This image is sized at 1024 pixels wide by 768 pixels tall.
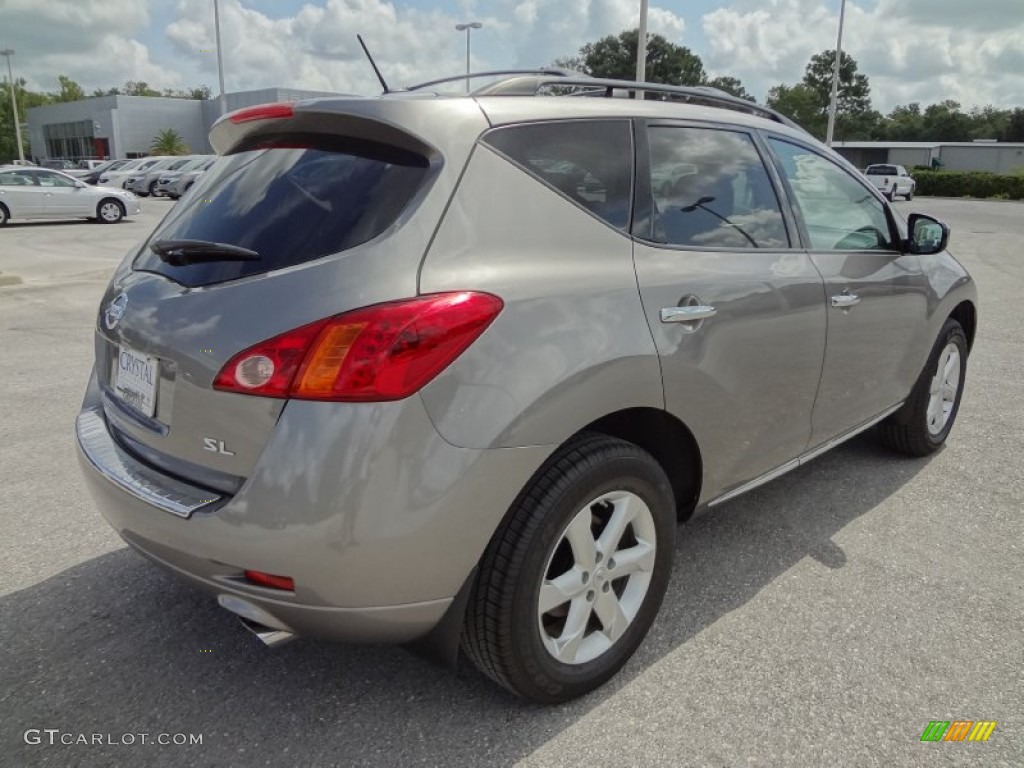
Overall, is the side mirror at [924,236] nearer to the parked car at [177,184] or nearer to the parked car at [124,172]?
the parked car at [177,184]

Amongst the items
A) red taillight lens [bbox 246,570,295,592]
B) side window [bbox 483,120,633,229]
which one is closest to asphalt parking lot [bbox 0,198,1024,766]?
red taillight lens [bbox 246,570,295,592]

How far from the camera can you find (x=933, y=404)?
4.34 meters

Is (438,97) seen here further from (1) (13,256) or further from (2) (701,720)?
(1) (13,256)

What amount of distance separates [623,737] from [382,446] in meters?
1.13

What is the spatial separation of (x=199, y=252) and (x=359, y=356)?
0.68 meters

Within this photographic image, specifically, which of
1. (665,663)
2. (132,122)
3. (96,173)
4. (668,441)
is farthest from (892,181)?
(132,122)

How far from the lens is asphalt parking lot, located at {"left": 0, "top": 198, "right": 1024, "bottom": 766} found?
2207 millimetres

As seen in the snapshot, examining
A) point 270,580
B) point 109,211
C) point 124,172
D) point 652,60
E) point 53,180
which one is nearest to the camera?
point 270,580

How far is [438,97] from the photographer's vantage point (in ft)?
7.34

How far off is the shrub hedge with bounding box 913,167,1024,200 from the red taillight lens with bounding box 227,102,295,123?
49.2m

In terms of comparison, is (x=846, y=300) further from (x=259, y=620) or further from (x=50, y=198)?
(x=50, y=198)

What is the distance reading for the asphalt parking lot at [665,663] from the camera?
221 centimetres

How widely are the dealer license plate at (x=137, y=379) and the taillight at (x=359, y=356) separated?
15.0 inches

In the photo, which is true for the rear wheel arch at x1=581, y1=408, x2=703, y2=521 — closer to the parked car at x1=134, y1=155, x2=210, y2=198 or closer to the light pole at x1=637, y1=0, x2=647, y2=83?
the light pole at x1=637, y1=0, x2=647, y2=83
